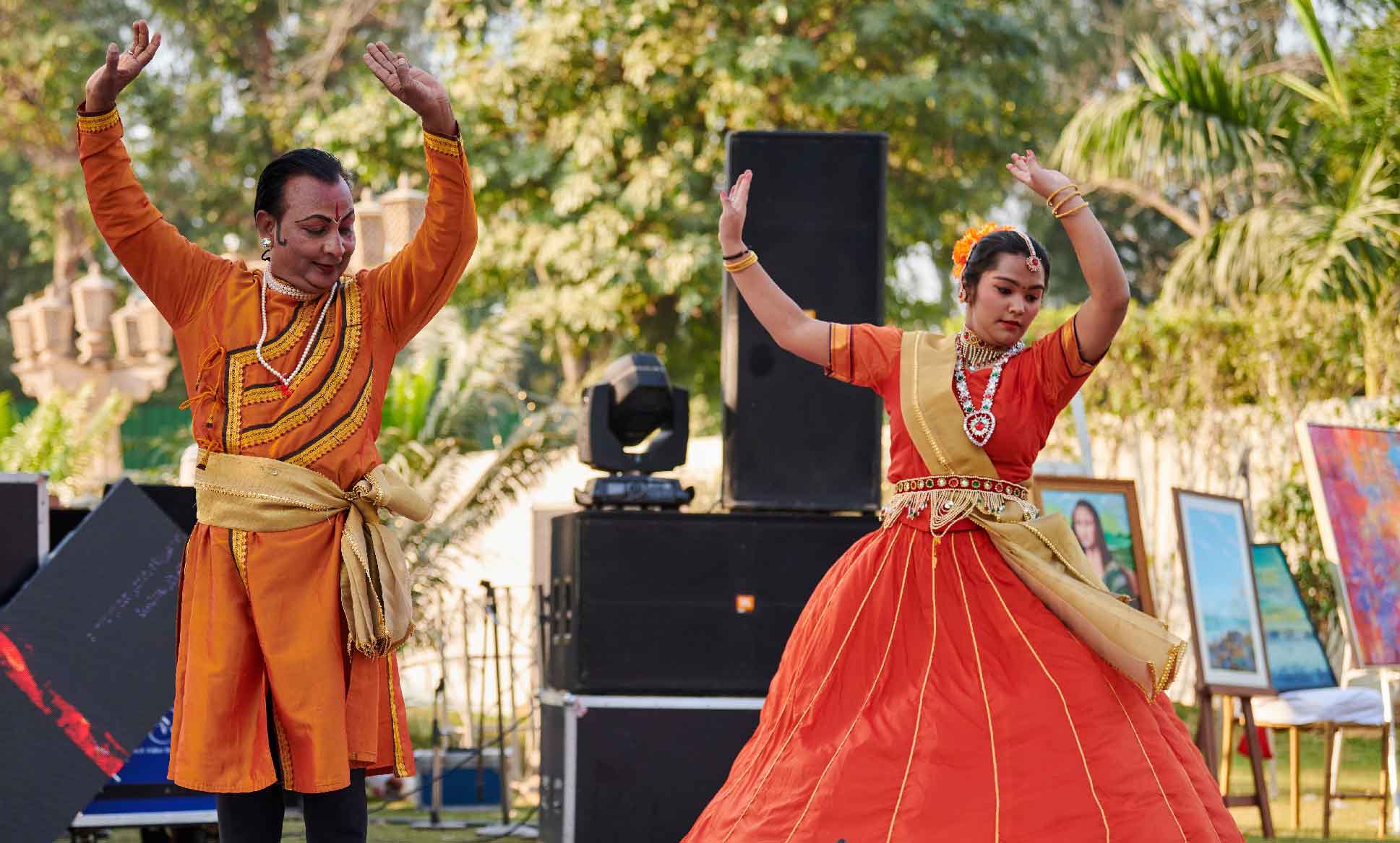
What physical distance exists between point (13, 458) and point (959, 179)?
773 centimetres

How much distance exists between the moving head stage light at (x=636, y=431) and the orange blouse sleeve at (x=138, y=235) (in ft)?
7.16

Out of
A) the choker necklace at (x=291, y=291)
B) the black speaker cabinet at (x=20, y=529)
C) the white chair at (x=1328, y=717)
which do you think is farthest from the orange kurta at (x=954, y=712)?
the white chair at (x=1328, y=717)

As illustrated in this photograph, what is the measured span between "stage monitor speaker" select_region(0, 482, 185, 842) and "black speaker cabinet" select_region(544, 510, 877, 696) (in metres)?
1.15

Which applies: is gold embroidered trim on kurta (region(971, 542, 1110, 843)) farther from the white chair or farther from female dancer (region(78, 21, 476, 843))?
the white chair

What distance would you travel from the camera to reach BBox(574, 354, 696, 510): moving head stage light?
15.1 ft

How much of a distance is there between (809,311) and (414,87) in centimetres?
245

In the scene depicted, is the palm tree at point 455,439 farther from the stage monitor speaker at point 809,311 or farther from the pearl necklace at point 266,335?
the pearl necklace at point 266,335

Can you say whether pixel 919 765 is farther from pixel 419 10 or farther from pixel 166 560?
pixel 419 10

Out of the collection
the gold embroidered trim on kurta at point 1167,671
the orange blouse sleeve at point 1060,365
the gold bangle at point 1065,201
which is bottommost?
the gold embroidered trim on kurta at point 1167,671

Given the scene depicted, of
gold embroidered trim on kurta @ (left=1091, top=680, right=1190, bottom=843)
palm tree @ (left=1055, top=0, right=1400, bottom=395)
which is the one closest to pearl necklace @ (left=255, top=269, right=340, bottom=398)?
gold embroidered trim on kurta @ (left=1091, top=680, right=1190, bottom=843)

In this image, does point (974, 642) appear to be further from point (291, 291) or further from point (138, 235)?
point (138, 235)

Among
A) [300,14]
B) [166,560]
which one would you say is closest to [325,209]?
[166,560]

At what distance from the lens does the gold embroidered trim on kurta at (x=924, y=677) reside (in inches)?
111

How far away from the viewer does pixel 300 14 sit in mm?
18812
